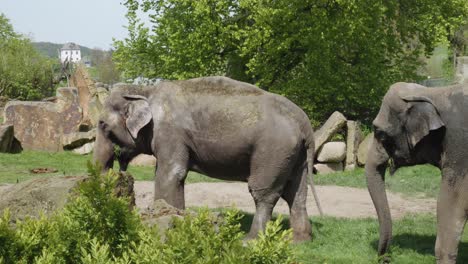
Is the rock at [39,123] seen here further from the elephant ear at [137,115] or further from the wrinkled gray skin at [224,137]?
the elephant ear at [137,115]

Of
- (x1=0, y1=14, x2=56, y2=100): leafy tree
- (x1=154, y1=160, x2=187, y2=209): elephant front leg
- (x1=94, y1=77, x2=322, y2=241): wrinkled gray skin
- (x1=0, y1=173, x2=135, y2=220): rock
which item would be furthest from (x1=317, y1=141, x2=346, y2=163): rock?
(x1=0, y1=14, x2=56, y2=100): leafy tree

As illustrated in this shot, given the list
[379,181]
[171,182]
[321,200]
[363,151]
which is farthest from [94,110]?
[379,181]

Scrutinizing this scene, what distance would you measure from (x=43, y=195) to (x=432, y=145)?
4.39m

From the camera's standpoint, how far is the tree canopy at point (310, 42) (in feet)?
72.7

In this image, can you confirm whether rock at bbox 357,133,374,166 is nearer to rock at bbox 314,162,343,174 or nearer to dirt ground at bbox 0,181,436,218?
rock at bbox 314,162,343,174

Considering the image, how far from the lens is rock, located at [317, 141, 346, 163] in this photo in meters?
17.5

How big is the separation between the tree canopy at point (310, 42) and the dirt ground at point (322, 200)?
330 inches

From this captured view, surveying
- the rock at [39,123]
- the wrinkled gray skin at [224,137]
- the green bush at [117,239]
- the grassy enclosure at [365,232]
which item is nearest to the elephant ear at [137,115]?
the wrinkled gray skin at [224,137]

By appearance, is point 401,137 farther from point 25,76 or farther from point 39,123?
point 25,76

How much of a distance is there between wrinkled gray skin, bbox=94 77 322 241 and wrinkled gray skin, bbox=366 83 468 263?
131 cm

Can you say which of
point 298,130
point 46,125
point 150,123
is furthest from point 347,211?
point 46,125

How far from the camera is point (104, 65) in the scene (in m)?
94.9

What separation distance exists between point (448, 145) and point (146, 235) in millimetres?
4139

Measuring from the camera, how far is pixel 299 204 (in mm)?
8914
